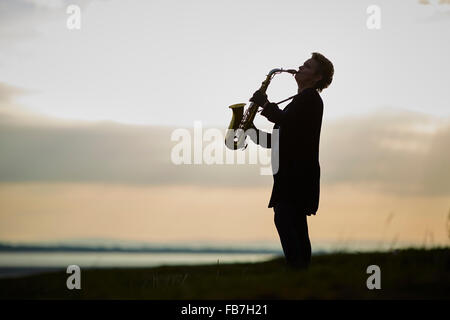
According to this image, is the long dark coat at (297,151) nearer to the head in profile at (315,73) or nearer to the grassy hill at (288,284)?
the head in profile at (315,73)

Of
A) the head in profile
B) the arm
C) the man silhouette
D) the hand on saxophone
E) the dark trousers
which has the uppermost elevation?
the head in profile

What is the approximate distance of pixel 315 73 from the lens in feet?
22.7

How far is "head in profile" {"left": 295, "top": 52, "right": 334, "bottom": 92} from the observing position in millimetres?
6926

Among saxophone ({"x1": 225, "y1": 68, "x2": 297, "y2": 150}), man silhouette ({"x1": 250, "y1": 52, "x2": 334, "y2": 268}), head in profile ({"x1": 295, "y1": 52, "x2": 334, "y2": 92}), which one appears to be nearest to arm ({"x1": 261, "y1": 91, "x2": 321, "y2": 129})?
man silhouette ({"x1": 250, "y1": 52, "x2": 334, "y2": 268})

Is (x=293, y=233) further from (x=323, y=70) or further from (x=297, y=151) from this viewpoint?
(x=323, y=70)

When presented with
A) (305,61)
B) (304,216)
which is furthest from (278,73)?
(304,216)

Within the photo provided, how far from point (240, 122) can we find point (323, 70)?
1560 millimetres

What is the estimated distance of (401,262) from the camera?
708 cm

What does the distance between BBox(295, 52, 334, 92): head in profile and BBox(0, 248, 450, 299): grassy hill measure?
2.17 metres
